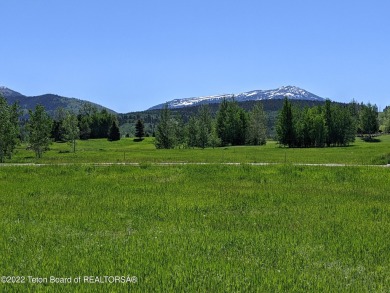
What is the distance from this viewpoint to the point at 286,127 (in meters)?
127

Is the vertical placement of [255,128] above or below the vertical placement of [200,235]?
above

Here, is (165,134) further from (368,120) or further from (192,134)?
(368,120)

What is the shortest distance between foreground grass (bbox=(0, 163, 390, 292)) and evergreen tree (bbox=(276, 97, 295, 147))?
10533 centimetres

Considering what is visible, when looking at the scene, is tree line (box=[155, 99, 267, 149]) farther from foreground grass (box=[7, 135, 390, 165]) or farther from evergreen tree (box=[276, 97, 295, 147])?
foreground grass (box=[7, 135, 390, 165])

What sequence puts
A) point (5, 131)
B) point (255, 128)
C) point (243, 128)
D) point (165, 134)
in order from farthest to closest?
point (243, 128), point (255, 128), point (165, 134), point (5, 131)

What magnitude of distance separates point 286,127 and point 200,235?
12005 cm

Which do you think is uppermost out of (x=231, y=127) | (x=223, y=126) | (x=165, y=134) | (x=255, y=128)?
(x=223, y=126)

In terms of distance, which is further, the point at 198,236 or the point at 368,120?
the point at 368,120

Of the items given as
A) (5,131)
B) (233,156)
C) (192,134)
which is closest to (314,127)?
(192,134)

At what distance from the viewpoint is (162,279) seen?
25.0 feet

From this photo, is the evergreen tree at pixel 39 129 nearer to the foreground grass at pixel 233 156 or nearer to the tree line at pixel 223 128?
the foreground grass at pixel 233 156

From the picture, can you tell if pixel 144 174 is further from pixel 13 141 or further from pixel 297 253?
pixel 13 141

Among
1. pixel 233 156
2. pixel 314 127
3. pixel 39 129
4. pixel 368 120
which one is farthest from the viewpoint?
pixel 368 120

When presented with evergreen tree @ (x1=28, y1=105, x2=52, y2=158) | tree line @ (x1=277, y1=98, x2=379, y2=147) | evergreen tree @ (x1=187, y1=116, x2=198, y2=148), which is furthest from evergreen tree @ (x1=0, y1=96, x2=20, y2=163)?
tree line @ (x1=277, y1=98, x2=379, y2=147)
